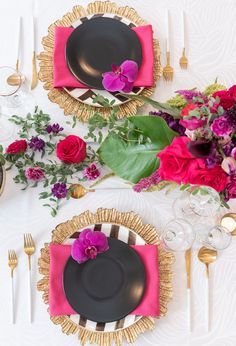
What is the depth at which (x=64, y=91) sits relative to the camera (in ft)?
3.90

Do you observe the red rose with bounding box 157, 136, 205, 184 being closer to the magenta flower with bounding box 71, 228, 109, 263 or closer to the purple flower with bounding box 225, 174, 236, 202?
the purple flower with bounding box 225, 174, 236, 202

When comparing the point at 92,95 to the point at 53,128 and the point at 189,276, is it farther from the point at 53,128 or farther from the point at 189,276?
the point at 189,276

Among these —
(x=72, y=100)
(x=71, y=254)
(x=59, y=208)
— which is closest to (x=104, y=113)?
(x=72, y=100)

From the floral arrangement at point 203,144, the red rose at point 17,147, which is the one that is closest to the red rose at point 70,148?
the red rose at point 17,147

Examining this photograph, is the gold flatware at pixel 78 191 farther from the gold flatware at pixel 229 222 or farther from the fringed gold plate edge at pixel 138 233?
the gold flatware at pixel 229 222

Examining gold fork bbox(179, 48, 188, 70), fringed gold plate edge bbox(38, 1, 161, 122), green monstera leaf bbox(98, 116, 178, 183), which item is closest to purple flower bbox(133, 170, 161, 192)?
green monstera leaf bbox(98, 116, 178, 183)

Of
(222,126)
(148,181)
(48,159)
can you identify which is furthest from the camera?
(48,159)

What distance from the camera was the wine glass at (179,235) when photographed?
3.51ft

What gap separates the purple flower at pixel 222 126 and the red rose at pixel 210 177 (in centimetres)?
7

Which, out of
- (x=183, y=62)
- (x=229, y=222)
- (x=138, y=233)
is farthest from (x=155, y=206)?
(x=183, y=62)

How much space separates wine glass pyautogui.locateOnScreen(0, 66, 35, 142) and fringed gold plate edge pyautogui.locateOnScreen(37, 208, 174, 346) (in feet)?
0.97

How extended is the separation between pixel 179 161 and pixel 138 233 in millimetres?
340

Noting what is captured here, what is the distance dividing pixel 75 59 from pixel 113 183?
34 cm

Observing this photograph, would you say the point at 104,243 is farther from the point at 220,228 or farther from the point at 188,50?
the point at 188,50
